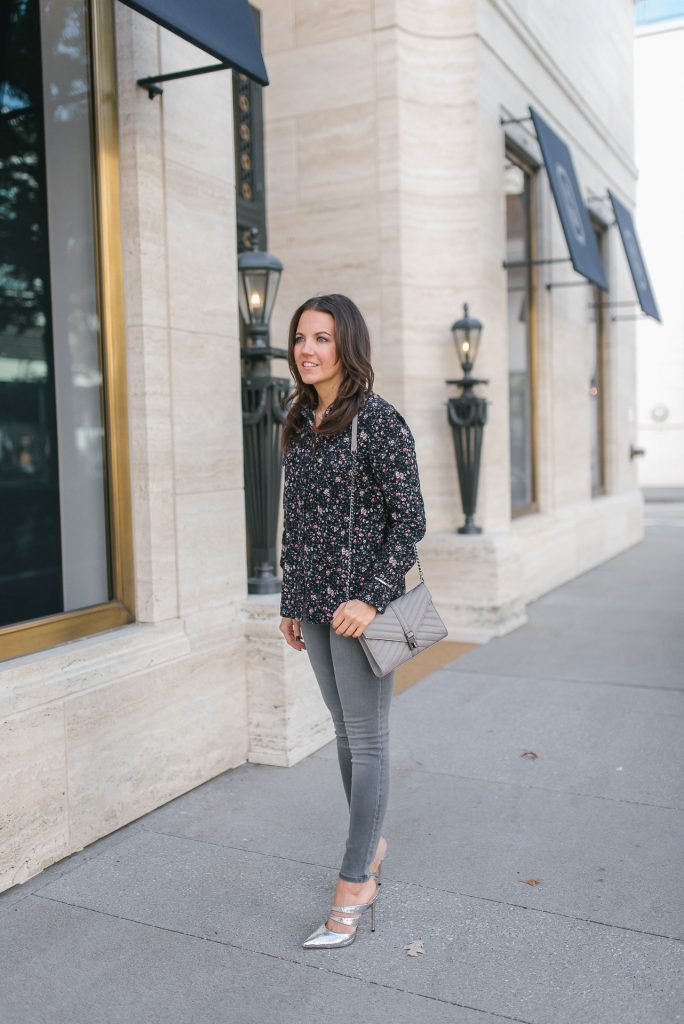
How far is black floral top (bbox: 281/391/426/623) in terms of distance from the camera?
2.99 metres

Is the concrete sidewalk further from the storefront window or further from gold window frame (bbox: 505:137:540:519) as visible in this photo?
the storefront window

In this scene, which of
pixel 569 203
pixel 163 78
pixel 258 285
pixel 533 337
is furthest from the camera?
pixel 533 337

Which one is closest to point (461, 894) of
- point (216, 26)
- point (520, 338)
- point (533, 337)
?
point (216, 26)

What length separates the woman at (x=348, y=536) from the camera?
300cm

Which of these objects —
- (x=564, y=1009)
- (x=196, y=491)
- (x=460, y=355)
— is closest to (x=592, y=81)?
(x=460, y=355)

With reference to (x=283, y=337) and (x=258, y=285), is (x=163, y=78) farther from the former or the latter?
(x=283, y=337)

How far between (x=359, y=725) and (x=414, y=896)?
2.62 ft

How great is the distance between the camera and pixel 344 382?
10.2ft

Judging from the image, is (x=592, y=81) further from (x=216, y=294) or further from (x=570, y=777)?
(x=570, y=777)

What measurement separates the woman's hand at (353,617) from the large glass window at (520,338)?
7.15 m

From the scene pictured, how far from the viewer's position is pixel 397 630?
297 centimetres

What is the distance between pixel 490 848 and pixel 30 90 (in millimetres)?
3838

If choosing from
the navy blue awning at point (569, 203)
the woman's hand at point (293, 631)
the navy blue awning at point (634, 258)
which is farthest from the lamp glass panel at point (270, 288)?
the navy blue awning at point (634, 258)

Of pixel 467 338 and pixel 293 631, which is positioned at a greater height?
pixel 467 338
